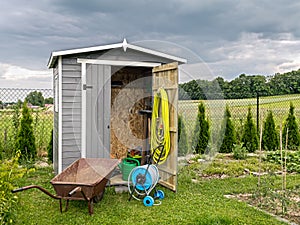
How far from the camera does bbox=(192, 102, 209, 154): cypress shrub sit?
28.8ft

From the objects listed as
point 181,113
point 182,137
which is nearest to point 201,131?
point 182,137

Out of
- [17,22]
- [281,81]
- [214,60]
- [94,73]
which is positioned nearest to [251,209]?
[214,60]

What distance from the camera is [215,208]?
4281mm

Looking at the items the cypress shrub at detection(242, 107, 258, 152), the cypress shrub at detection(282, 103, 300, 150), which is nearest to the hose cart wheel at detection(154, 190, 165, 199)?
the cypress shrub at detection(242, 107, 258, 152)

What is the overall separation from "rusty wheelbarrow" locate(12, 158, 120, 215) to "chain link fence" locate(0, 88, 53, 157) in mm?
3082

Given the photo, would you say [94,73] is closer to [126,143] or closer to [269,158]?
[126,143]

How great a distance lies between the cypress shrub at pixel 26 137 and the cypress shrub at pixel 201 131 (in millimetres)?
3999

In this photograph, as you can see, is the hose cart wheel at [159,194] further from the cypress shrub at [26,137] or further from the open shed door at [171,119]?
the cypress shrub at [26,137]

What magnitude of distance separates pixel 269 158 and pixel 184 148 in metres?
1.94

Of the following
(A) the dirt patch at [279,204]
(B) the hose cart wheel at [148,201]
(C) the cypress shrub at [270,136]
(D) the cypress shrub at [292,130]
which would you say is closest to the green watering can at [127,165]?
(B) the hose cart wheel at [148,201]

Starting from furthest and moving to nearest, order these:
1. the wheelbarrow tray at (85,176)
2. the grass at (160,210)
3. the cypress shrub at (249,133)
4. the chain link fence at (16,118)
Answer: the cypress shrub at (249,133), the chain link fence at (16,118), the wheelbarrow tray at (85,176), the grass at (160,210)

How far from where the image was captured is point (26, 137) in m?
7.32

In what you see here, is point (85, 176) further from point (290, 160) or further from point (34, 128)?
point (290, 160)

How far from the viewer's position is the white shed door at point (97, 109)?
552 cm
